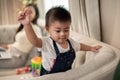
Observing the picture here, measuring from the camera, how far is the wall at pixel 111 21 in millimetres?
1815

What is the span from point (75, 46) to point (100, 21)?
2.17 feet

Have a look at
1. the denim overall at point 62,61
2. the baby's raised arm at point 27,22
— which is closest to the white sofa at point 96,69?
the denim overall at point 62,61

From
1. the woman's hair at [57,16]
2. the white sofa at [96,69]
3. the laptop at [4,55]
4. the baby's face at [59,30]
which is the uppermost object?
the woman's hair at [57,16]

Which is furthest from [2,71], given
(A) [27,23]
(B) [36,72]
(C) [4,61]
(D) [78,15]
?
(A) [27,23]

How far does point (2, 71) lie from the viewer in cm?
258

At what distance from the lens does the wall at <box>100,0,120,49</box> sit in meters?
1.82

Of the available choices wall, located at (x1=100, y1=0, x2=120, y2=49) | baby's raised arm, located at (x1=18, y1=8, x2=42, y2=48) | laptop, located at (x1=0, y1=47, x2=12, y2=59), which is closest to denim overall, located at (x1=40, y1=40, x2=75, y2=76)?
baby's raised arm, located at (x1=18, y1=8, x2=42, y2=48)

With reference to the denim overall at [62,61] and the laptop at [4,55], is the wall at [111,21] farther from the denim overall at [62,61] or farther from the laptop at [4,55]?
the laptop at [4,55]

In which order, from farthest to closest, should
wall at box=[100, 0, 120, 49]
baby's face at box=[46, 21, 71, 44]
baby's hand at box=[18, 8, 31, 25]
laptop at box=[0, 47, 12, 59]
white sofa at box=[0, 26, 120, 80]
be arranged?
laptop at box=[0, 47, 12, 59] → wall at box=[100, 0, 120, 49] → baby's face at box=[46, 21, 71, 44] → baby's hand at box=[18, 8, 31, 25] → white sofa at box=[0, 26, 120, 80]

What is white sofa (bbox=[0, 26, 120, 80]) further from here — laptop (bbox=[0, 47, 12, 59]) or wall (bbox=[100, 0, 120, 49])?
laptop (bbox=[0, 47, 12, 59])

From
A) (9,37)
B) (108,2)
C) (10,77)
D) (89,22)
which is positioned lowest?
(10,77)

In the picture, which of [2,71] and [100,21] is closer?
[100,21]

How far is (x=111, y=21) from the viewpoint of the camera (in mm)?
1921

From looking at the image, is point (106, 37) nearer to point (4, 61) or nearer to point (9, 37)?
point (4, 61)
